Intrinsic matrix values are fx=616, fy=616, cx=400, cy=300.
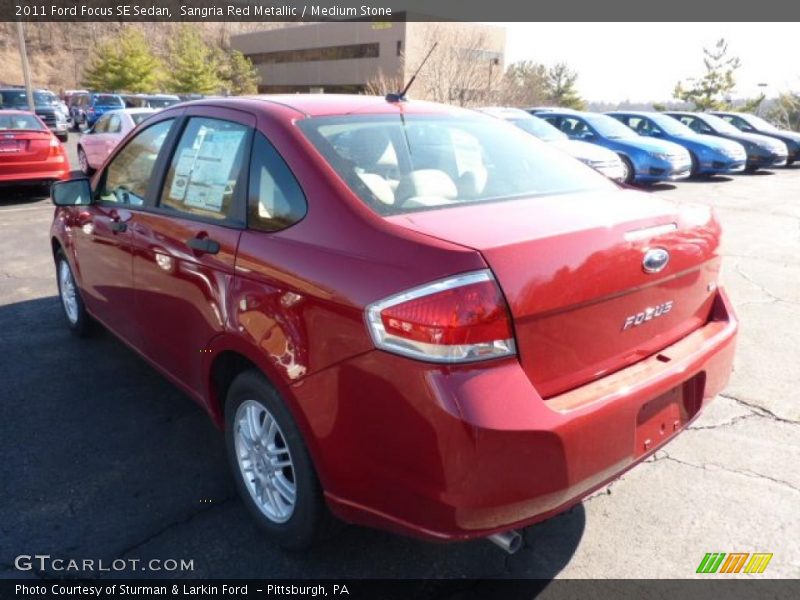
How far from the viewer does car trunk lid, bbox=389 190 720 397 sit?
192cm

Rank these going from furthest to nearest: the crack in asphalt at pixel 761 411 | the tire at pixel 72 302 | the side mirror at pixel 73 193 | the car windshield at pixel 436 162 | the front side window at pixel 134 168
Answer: the tire at pixel 72 302 → the side mirror at pixel 73 193 → the crack in asphalt at pixel 761 411 → the front side window at pixel 134 168 → the car windshield at pixel 436 162

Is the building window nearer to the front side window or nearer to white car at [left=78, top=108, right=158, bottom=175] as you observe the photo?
white car at [left=78, top=108, right=158, bottom=175]

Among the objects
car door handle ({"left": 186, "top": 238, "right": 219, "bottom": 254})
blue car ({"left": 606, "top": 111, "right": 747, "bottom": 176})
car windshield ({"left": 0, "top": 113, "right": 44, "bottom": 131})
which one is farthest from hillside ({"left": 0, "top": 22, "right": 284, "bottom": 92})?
car door handle ({"left": 186, "top": 238, "right": 219, "bottom": 254})

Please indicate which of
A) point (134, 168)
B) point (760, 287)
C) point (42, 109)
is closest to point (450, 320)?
point (134, 168)

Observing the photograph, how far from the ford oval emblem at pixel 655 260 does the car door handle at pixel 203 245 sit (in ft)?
5.51

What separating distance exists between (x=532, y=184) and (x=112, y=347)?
345 cm

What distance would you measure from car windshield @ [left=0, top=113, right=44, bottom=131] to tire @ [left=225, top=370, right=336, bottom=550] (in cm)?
1035

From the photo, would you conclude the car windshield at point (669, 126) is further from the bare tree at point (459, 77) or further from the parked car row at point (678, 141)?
the bare tree at point (459, 77)

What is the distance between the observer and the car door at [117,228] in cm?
339

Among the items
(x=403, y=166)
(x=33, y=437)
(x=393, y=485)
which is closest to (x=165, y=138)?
(x=403, y=166)

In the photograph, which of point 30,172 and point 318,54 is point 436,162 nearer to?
point 30,172

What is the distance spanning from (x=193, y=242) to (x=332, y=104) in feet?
2.95

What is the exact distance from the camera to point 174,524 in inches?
106

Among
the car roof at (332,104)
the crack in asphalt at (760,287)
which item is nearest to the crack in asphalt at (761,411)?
the car roof at (332,104)
